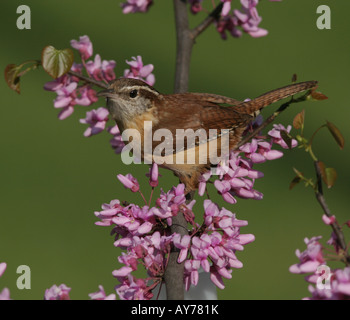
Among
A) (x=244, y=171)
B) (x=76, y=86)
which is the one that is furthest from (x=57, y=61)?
(x=244, y=171)

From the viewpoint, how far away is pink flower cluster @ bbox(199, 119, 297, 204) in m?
1.43

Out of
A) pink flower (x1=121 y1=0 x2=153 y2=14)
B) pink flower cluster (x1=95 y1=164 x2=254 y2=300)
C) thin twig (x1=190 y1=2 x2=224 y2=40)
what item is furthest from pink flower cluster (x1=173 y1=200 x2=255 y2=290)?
pink flower (x1=121 y1=0 x2=153 y2=14)

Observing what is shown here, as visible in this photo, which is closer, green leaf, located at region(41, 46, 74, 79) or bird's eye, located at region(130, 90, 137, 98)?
green leaf, located at region(41, 46, 74, 79)

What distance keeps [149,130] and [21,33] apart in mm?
3955

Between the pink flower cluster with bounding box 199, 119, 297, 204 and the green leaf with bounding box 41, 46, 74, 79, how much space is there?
47 cm

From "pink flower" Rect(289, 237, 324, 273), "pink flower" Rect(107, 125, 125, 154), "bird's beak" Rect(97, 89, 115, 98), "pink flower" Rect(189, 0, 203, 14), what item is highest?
"pink flower" Rect(189, 0, 203, 14)

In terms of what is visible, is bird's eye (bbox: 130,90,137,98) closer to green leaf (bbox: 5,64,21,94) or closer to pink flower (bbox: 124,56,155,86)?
pink flower (bbox: 124,56,155,86)

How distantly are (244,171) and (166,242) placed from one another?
31 cm

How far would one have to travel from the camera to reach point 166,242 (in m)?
1.26

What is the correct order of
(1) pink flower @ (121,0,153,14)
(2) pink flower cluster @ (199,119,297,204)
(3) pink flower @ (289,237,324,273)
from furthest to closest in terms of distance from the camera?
(1) pink flower @ (121,0,153,14), (2) pink flower cluster @ (199,119,297,204), (3) pink flower @ (289,237,324,273)

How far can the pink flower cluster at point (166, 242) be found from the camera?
49.2 inches

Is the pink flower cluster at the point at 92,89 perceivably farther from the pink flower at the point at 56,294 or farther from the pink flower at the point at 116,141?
the pink flower at the point at 56,294

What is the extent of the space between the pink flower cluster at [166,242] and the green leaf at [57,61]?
15.6 inches

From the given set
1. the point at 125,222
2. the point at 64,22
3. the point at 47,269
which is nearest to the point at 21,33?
the point at 64,22
